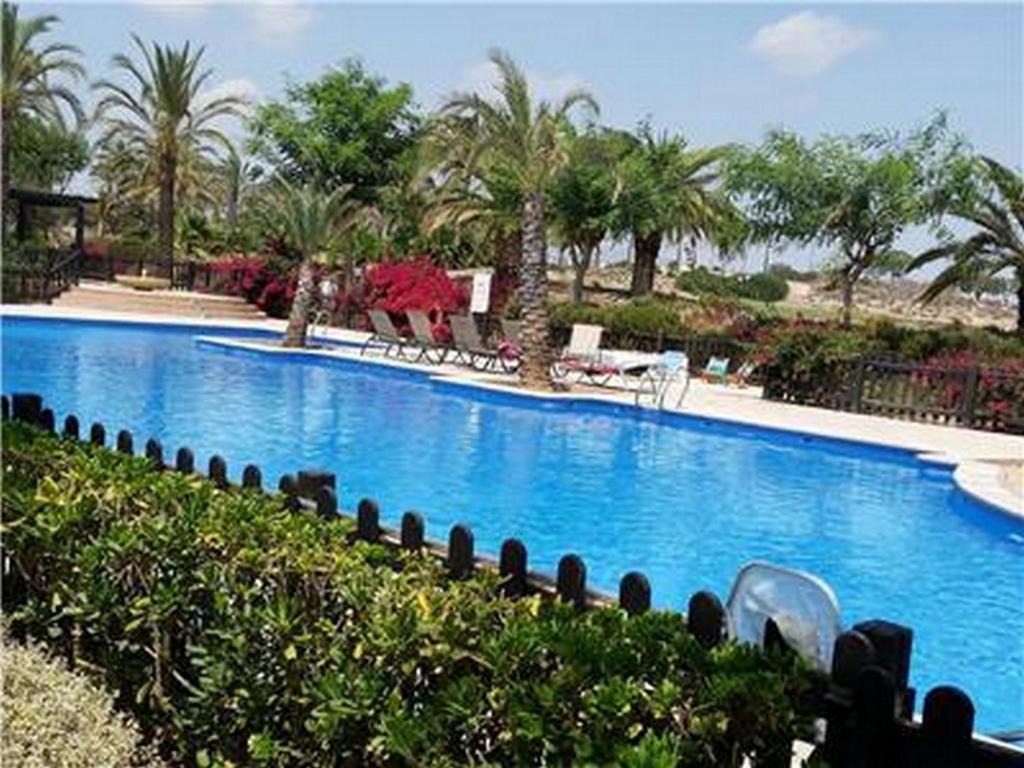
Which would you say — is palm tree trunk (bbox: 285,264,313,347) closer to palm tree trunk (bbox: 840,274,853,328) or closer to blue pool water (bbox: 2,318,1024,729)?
blue pool water (bbox: 2,318,1024,729)

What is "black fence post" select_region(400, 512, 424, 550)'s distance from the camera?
3.69 meters

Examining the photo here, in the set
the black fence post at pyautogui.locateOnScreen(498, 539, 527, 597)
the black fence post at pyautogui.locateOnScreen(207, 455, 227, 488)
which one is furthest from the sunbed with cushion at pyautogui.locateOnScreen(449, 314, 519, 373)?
the black fence post at pyautogui.locateOnScreen(498, 539, 527, 597)

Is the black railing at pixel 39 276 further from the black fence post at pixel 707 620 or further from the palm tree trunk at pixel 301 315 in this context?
the black fence post at pixel 707 620

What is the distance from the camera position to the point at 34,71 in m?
36.9

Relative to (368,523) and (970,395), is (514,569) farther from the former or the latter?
(970,395)

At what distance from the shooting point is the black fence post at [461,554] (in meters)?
3.50

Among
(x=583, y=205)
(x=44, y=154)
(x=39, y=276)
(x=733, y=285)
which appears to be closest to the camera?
(x=39, y=276)

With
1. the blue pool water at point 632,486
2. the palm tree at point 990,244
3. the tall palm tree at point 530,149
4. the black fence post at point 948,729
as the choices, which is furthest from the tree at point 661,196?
the black fence post at point 948,729

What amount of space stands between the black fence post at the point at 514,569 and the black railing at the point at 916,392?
17.6 metres

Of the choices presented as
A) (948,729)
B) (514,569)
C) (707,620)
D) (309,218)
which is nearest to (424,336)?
(309,218)

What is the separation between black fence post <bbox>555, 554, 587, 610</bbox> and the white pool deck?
9.04m

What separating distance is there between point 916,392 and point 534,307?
22.6 ft

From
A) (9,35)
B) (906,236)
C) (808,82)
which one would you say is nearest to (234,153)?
(9,35)

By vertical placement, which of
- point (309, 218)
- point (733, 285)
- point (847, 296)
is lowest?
point (847, 296)
